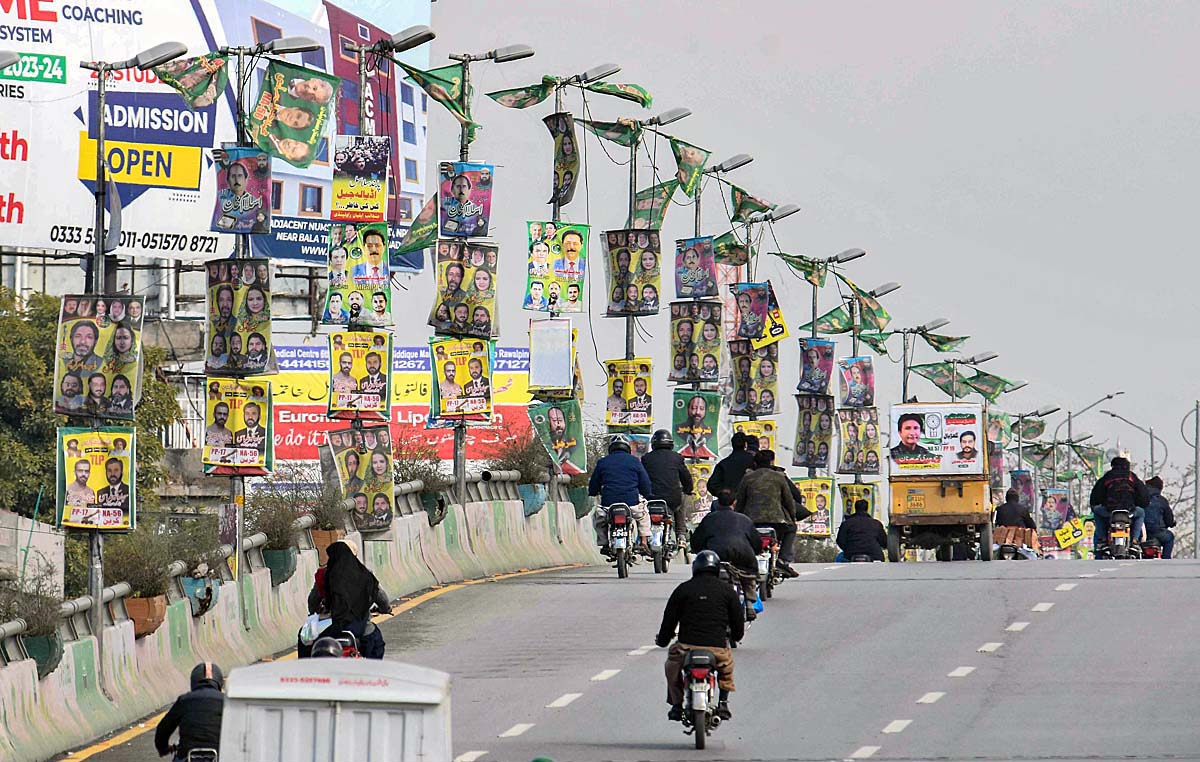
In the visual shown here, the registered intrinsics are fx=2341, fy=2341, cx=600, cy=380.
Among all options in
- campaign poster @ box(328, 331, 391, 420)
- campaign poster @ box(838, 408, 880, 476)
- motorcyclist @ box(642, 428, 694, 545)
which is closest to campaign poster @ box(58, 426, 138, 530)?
campaign poster @ box(328, 331, 391, 420)

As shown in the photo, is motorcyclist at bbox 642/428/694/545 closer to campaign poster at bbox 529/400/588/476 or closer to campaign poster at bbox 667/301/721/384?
campaign poster at bbox 529/400/588/476

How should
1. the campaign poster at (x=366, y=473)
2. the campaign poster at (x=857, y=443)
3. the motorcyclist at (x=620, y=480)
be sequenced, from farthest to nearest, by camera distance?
the campaign poster at (x=857, y=443) < the motorcyclist at (x=620, y=480) < the campaign poster at (x=366, y=473)

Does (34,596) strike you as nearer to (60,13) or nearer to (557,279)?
(557,279)

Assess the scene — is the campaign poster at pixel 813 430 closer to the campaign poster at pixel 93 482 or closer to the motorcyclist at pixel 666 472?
the motorcyclist at pixel 666 472

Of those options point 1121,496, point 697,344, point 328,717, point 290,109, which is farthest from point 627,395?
point 328,717

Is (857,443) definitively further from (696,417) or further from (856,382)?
(696,417)

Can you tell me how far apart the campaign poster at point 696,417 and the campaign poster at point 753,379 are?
5651 mm

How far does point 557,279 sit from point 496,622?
394 inches

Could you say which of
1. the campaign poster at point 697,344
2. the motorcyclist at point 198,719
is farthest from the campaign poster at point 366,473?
the campaign poster at point 697,344

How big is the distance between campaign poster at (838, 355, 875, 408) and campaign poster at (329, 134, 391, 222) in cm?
3518

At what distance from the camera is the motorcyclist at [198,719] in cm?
1391

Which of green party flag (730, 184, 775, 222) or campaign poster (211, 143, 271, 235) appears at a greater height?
green party flag (730, 184, 775, 222)

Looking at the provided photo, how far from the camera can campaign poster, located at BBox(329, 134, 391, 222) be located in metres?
28.0

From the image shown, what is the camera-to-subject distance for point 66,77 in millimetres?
55625
